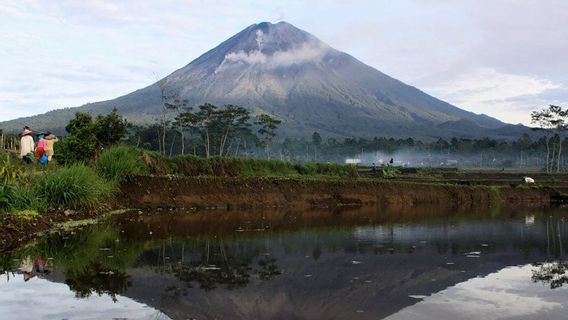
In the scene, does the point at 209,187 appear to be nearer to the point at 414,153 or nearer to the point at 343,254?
the point at 343,254

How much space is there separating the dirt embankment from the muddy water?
5.46 meters

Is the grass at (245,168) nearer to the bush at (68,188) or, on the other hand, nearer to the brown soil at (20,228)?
the bush at (68,188)

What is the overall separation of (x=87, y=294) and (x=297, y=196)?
55.7 ft

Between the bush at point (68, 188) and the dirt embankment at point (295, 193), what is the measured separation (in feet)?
11.0

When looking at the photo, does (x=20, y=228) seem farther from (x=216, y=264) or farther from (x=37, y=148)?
(x=37, y=148)

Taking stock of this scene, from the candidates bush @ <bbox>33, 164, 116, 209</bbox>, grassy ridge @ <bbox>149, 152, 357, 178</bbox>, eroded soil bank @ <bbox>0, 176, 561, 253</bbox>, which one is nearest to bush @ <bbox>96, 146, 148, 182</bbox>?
eroded soil bank @ <bbox>0, 176, 561, 253</bbox>

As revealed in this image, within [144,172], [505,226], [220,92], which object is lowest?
[505,226]

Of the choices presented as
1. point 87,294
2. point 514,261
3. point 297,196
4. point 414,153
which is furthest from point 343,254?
point 414,153

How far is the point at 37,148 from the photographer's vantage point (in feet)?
65.6

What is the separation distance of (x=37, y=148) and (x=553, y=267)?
17.0 m

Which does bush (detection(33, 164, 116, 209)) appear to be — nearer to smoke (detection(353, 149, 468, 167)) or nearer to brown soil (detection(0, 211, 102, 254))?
brown soil (detection(0, 211, 102, 254))

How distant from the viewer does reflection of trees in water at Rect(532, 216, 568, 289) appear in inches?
309

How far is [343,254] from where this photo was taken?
9875 mm

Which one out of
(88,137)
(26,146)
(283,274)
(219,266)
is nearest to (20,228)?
(219,266)
